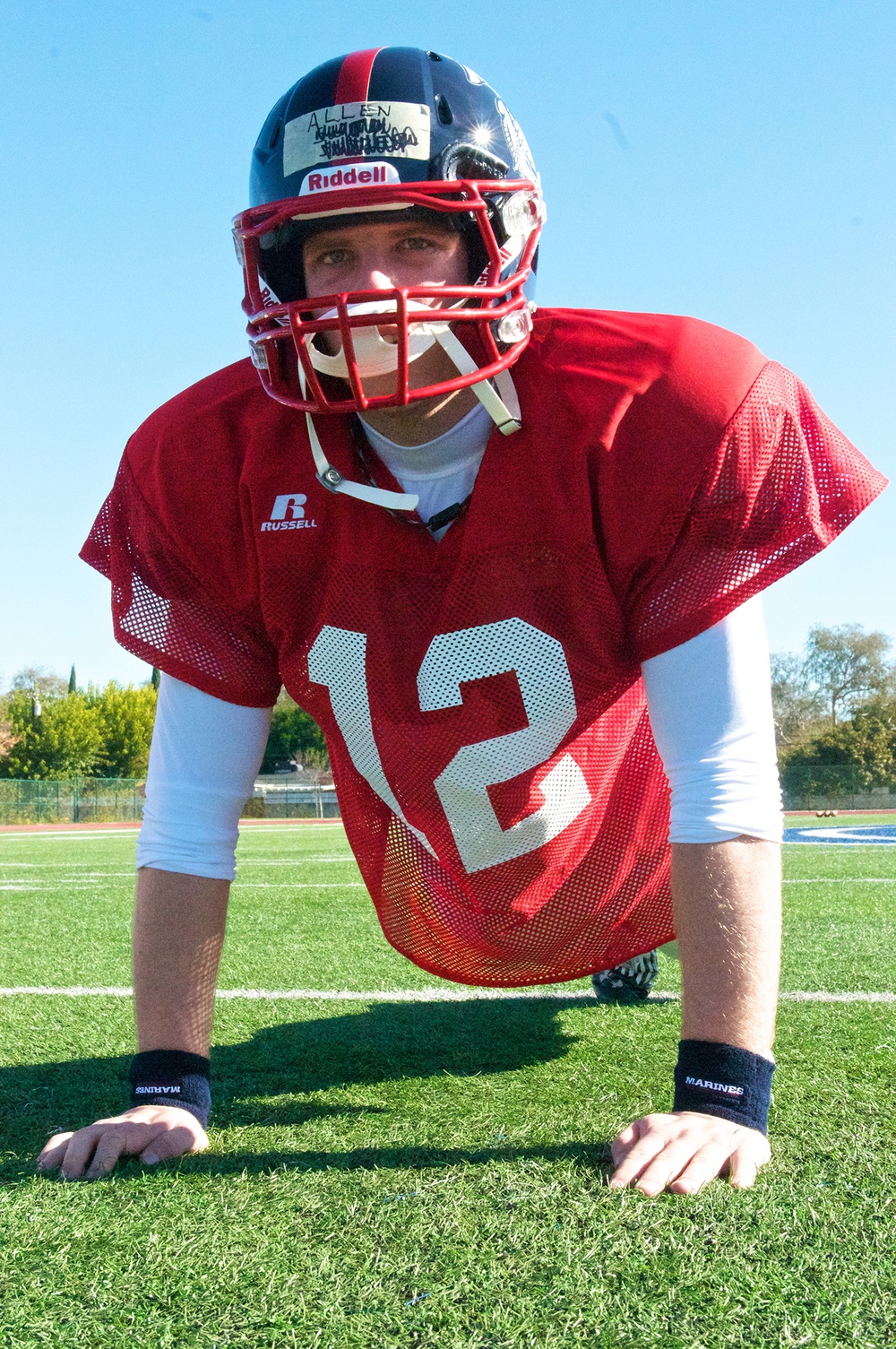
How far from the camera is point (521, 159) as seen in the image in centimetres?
187

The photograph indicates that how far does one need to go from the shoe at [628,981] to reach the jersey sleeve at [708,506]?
1.32 metres

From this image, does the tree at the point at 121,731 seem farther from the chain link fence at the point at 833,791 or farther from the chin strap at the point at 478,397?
the chin strap at the point at 478,397

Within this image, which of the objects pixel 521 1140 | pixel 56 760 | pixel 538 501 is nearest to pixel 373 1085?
pixel 521 1140

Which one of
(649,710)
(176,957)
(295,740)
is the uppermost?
(295,740)

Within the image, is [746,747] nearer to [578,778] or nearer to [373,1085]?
[578,778]

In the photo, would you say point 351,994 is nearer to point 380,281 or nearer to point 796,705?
point 380,281

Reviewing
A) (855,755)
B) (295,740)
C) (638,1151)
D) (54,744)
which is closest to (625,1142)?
(638,1151)

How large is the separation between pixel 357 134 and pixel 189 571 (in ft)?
2.33

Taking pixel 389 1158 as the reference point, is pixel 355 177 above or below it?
above

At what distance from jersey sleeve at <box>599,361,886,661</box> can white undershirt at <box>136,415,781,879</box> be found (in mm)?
54

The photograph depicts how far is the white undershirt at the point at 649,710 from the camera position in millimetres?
1541

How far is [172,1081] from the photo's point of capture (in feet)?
5.55

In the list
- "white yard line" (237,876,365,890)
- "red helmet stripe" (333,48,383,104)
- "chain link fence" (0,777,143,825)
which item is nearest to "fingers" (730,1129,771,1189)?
"red helmet stripe" (333,48,383,104)

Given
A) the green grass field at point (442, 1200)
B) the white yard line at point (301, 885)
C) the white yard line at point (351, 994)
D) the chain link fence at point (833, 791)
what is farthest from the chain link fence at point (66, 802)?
the green grass field at point (442, 1200)
